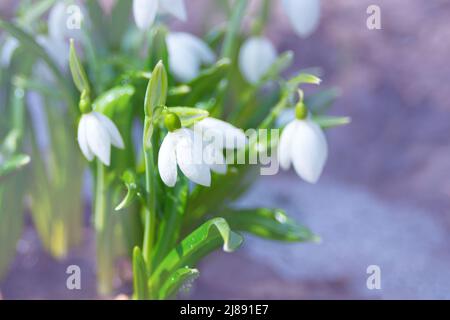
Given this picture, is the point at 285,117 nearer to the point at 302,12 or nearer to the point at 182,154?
the point at 302,12

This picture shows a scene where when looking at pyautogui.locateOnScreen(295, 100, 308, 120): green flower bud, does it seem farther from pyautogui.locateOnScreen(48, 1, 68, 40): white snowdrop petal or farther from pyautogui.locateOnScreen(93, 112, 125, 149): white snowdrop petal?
pyautogui.locateOnScreen(48, 1, 68, 40): white snowdrop petal

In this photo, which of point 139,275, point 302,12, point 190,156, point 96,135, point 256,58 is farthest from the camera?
point 256,58

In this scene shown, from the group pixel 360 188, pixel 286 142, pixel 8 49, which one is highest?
pixel 8 49

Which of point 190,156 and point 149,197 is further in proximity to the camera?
point 149,197

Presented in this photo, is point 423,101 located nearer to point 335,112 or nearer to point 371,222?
point 335,112

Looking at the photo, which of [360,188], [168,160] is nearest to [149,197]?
[168,160]
